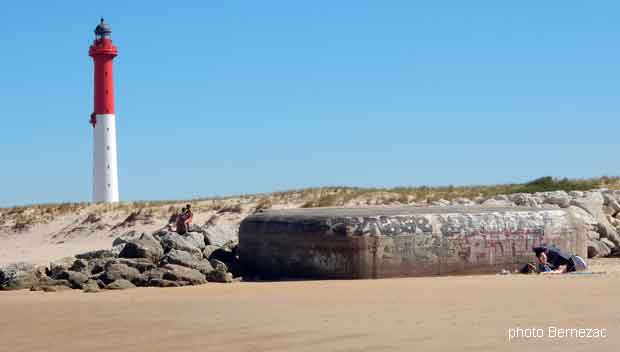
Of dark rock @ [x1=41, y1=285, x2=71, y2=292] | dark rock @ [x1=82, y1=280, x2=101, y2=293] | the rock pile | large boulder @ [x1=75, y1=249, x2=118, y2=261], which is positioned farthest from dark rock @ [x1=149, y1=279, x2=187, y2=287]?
large boulder @ [x1=75, y1=249, x2=118, y2=261]

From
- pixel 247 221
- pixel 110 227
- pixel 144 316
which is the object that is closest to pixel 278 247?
pixel 247 221

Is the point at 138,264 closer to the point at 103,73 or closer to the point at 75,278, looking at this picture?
the point at 75,278

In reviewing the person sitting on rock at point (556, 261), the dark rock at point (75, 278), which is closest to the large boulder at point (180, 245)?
the dark rock at point (75, 278)

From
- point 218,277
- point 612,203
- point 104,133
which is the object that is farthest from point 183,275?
point 104,133

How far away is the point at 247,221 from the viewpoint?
13.0 m

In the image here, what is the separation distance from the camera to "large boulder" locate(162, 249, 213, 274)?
11.6m

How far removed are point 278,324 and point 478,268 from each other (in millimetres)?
4685

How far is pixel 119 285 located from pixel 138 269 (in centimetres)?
94

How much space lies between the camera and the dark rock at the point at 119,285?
1078 centimetres

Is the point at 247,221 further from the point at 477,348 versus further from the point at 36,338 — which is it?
the point at 477,348

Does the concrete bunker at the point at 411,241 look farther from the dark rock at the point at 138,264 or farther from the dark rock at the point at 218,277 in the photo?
the dark rock at the point at 138,264

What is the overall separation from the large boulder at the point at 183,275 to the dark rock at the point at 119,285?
43 centimetres

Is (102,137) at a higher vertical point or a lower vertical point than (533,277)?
higher

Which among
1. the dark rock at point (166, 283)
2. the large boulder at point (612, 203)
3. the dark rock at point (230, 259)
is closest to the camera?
the dark rock at point (166, 283)
